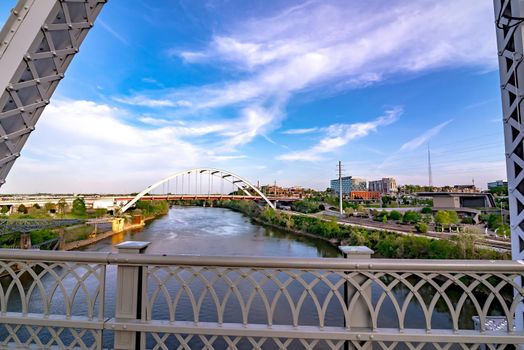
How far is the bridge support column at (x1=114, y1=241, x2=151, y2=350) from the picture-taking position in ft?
4.44

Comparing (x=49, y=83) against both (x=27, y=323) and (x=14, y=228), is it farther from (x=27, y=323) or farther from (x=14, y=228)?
(x=14, y=228)

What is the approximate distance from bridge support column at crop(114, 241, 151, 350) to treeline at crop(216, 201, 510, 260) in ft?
41.5

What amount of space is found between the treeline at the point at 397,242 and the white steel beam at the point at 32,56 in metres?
13.2

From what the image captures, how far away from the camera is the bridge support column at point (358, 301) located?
4.25ft

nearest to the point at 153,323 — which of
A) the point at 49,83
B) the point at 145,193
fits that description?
the point at 49,83

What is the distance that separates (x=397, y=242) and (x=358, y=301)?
48.4ft

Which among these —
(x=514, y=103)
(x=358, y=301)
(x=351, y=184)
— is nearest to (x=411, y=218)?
(x=514, y=103)

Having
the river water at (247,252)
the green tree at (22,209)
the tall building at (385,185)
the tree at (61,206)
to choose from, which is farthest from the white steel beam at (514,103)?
the tall building at (385,185)

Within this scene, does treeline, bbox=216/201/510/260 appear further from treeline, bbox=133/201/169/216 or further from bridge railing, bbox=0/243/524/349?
treeline, bbox=133/201/169/216

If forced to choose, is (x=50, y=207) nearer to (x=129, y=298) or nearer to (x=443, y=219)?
(x=129, y=298)

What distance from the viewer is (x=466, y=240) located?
11.5m

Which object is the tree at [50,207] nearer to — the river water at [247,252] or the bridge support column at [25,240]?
the river water at [247,252]

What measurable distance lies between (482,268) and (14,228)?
18189 millimetres

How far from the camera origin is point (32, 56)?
1326mm
